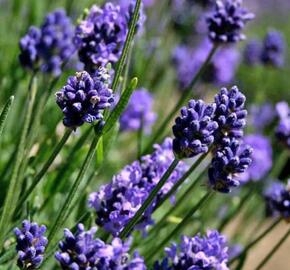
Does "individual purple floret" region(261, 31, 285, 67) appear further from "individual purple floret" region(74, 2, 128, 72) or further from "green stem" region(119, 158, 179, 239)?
"green stem" region(119, 158, 179, 239)

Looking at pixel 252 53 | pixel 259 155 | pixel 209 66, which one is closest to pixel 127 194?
pixel 259 155

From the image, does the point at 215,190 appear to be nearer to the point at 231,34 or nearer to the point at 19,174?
the point at 19,174

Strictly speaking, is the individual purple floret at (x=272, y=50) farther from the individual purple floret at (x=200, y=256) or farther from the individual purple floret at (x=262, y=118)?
the individual purple floret at (x=200, y=256)

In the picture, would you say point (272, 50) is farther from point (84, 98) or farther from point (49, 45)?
point (84, 98)

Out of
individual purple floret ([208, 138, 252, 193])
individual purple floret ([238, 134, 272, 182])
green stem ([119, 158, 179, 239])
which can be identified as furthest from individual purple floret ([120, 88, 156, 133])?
green stem ([119, 158, 179, 239])

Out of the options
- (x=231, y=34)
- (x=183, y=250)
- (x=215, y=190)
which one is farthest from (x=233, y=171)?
(x=231, y=34)

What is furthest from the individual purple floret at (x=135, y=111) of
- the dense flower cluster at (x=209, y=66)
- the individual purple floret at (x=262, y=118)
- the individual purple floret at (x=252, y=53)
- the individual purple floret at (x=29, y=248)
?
the individual purple floret at (x=29, y=248)
